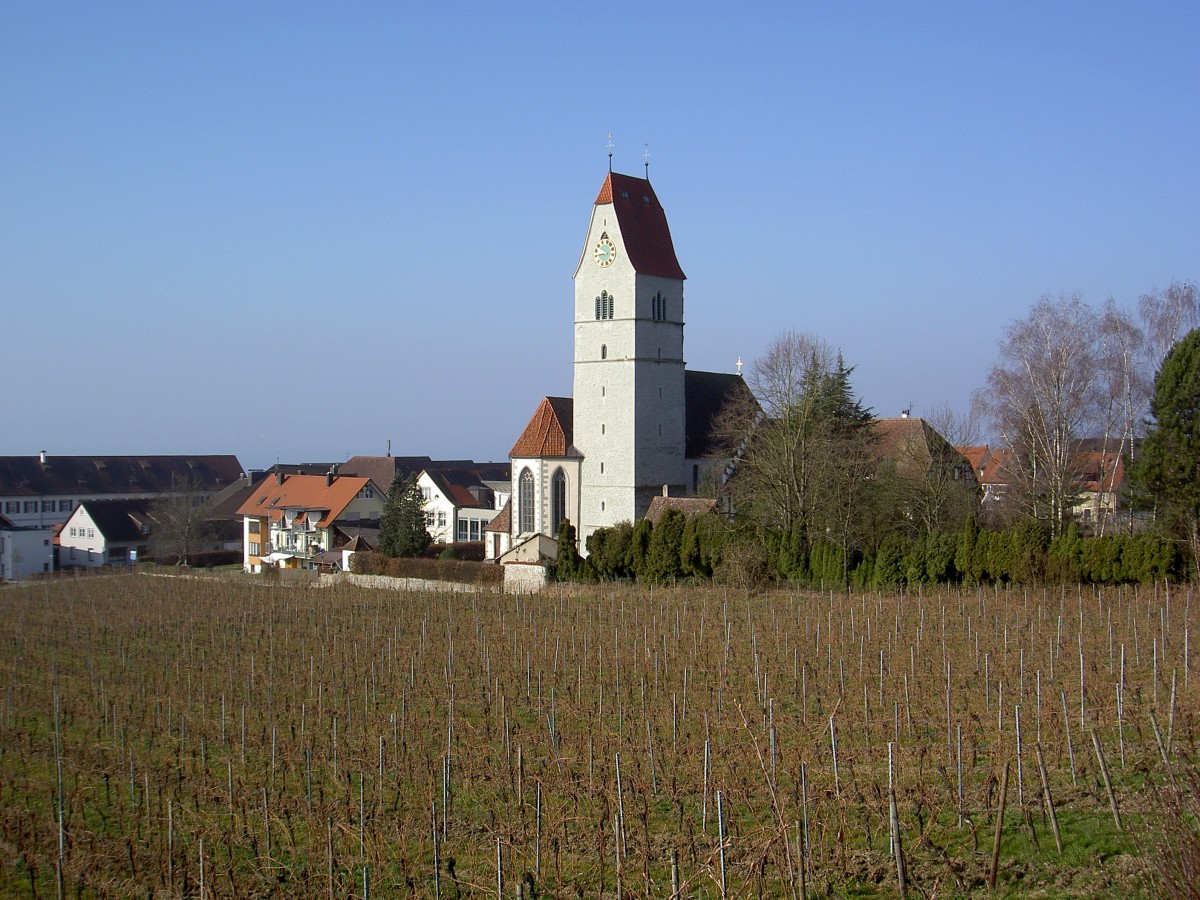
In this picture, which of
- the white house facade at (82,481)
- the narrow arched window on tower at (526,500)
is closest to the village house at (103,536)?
the white house facade at (82,481)

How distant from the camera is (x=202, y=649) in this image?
26.0 metres

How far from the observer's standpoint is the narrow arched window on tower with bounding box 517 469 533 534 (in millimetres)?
46000

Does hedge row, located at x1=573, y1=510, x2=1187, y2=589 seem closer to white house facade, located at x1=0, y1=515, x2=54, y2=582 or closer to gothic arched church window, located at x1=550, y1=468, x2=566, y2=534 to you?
gothic arched church window, located at x1=550, y1=468, x2=566, y2=534

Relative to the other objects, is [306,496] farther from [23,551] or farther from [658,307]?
[658,307]

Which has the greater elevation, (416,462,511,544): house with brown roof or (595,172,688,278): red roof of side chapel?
(595,172,688,278): red roof of side chapel

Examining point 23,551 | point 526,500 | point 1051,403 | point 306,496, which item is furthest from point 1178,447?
point 23,551

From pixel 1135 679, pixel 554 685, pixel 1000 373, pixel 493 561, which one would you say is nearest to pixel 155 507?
pixel 493 561

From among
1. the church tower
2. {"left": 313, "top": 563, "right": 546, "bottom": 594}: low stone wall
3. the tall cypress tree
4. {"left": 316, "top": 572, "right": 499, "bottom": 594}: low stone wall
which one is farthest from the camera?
the church tower

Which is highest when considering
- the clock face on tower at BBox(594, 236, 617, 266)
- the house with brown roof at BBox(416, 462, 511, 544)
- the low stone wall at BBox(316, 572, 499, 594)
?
the clock face on tower at BBox(594, 236, 617, 266)

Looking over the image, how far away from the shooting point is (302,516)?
5919 centimetres

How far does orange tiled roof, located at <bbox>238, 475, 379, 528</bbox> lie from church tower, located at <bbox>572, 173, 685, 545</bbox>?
18.5 metres

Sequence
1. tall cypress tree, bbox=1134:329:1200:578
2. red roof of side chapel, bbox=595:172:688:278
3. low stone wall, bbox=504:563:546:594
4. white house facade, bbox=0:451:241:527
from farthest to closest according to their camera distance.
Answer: white house facade, bbox=0:451:241:527, red roof of side chapel, bbox=595:172:688:278, low stone wall, bbox=504:563:546:594, tall cypress tree, bbox=1134:329:1200:578

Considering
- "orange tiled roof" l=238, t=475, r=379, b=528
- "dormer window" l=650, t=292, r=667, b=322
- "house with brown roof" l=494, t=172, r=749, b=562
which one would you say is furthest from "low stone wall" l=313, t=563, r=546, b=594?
"orange tiled roof" l=238, t=475, r=379, b=528

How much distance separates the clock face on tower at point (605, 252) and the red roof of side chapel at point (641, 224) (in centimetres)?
63
